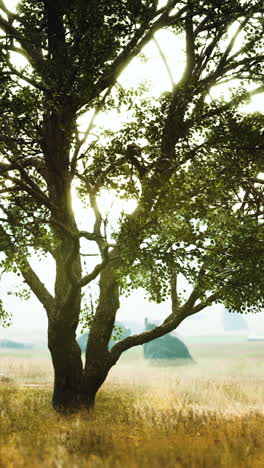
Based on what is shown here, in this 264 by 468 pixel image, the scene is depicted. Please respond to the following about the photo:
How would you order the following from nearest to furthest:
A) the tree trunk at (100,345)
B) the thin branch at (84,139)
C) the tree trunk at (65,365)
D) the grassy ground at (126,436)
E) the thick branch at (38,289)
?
the grassy ground at (126,436) → the thin branch at (84,139) → the tree trunk at (65,365) → the tree trunk at (100,345) → the thick branch at (38,289)

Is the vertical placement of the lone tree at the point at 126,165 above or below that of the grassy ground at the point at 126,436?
above

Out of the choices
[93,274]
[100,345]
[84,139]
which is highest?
[84,139]

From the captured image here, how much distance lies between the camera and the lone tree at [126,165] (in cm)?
1248


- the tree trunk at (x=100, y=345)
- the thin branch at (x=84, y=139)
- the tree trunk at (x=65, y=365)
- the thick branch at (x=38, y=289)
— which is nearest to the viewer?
the thin branch at (x=84, y=139)

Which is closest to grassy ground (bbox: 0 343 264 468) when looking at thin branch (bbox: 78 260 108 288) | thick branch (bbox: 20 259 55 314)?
thick branch (bbox: 20 259 55 314)

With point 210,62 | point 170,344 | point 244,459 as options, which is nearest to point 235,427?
point 244,459

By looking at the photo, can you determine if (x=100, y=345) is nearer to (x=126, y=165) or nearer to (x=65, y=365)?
(x=65, y=365)

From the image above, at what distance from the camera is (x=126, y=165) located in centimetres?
1438

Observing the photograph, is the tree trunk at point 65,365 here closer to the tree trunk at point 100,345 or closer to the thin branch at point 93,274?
the tree trunk at point 100,345

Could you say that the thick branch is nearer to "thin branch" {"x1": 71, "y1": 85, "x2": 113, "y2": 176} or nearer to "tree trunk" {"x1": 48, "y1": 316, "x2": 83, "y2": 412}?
"tree trunk" {"x1": 48, "y1": 316, "x2": 83, "y2": 412}

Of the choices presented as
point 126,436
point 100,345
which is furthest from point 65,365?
point 126,436

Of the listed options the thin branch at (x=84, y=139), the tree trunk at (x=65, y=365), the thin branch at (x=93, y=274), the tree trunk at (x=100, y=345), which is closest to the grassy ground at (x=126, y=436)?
the tree trunk at (x=65, y=365)

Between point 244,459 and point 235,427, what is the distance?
10.5ft

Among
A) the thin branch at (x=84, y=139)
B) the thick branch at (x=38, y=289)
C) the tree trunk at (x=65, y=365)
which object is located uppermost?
the thin branch at (x=84, y=139)
